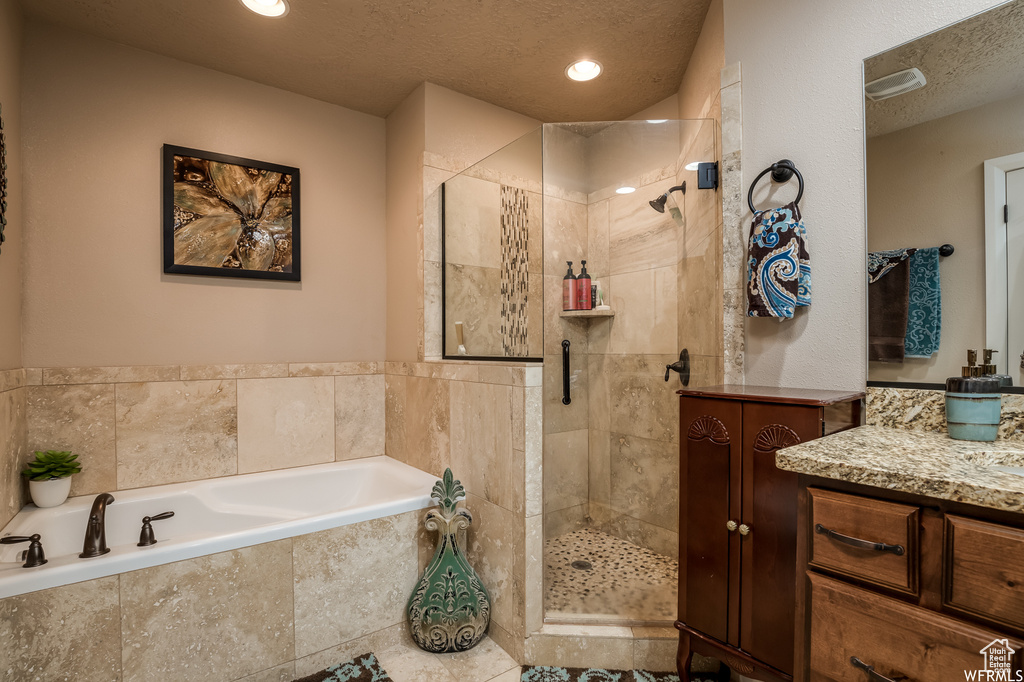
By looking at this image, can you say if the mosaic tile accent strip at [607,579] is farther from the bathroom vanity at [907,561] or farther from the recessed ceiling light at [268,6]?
the recessed ceiling light at [268,6]

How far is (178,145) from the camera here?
243 centimetres

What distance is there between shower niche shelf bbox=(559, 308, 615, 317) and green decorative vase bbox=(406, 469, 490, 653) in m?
0.84

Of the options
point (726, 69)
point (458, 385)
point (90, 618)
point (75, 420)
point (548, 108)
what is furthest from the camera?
point (548, 108)

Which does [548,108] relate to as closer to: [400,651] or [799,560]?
[799,560]

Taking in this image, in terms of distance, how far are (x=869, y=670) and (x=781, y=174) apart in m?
1.38

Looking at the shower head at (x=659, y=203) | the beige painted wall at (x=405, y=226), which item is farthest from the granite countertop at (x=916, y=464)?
the beige painted wall at (x=405, y=226)

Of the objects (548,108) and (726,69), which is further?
(548,108)

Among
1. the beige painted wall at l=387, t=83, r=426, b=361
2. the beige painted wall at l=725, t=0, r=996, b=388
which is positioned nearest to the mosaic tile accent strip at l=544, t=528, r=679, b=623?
the beige painted wall at l=725, t=0, r=996, b=388

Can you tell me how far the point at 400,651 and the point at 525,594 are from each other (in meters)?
0.60

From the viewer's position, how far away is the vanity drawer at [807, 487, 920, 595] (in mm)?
920

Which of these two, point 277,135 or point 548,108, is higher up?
point 548,108

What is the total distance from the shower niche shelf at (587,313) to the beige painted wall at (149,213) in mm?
1474

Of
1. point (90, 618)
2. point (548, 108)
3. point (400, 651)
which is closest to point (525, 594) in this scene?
point (400, 651)

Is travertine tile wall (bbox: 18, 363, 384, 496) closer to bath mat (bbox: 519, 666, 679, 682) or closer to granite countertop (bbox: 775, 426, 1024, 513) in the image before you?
bath mat (bbox: 519, 666, 679, 682)
